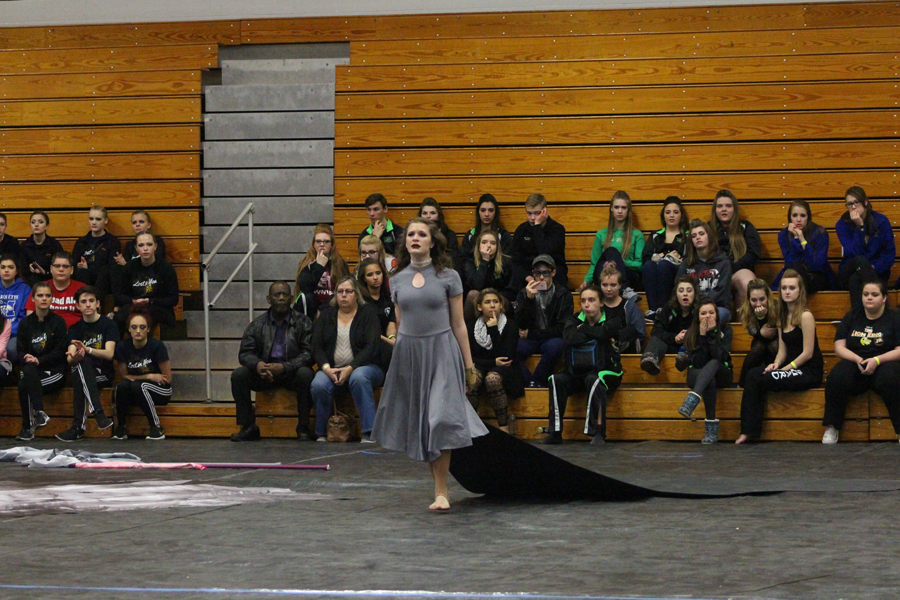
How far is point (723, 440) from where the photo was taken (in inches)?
371

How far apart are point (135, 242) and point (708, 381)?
237 inches

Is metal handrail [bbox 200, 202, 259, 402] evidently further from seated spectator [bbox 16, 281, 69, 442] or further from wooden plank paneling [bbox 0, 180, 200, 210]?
seated spectator [bbox 16, 281, 69, 442]

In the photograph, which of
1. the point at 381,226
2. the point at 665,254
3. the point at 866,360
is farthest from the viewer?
the point at 381,226

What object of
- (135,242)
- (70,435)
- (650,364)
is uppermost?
(135,242)

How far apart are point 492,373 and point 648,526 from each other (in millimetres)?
4283

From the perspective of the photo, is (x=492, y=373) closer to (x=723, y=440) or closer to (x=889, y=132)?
(x=723, y=440)

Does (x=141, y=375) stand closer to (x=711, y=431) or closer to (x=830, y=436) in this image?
(x=711, y=431)

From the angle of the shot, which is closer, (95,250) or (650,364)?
(650,364)

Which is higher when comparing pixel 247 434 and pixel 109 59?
pixel 109 59

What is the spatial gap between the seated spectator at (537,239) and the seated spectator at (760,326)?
1.96m

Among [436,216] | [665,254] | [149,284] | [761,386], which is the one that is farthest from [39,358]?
[761,386]

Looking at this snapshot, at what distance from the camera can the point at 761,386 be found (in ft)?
30.1

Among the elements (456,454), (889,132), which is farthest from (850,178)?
(456,454)

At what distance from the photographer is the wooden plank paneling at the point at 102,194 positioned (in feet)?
40.6
